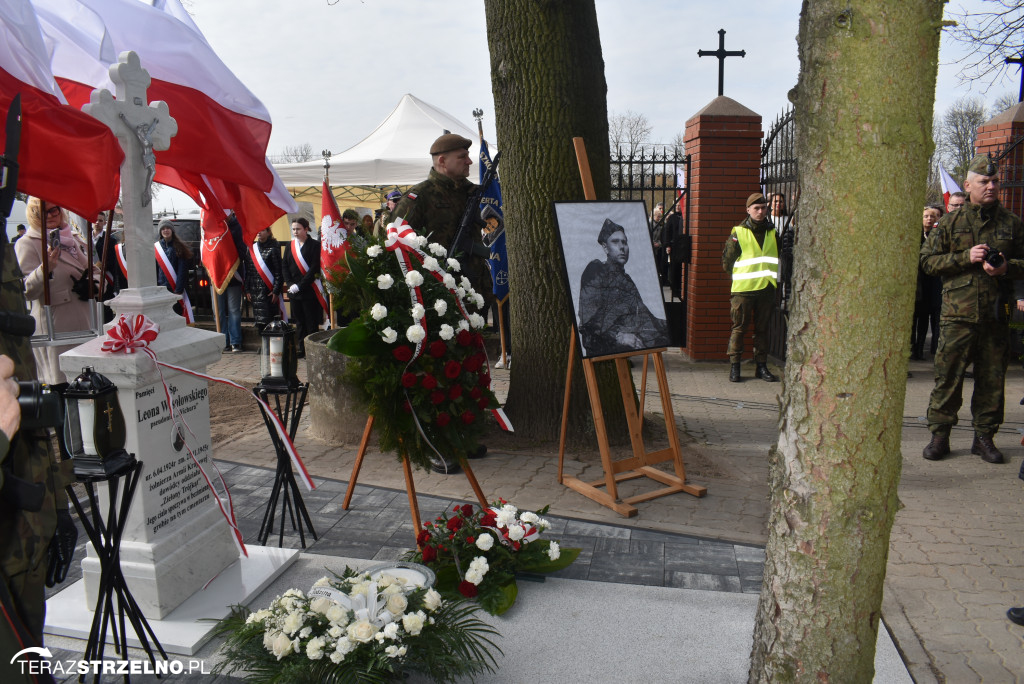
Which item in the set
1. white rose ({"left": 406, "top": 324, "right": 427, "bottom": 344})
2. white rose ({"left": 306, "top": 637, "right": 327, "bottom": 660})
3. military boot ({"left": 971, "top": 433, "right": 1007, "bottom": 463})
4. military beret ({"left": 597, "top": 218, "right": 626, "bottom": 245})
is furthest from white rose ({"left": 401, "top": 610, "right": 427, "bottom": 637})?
military boot ({"left": 971, "top": 433, "right": 1007, "bottom": 463})

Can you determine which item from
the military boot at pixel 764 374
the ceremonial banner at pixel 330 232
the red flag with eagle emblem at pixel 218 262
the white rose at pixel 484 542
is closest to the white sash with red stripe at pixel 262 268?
the red flag with eagle emblem at pixel 218 262

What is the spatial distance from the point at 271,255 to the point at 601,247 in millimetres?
7310

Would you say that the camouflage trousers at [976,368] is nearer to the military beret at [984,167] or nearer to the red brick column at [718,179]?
the military beret at [984,167]

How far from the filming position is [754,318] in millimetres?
8516

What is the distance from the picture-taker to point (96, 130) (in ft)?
14.3

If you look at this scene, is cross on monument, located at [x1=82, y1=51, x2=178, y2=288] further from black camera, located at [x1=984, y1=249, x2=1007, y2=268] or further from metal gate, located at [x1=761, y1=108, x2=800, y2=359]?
metal gate, located at [x1=761, y1=108, x2=800, y2=359]

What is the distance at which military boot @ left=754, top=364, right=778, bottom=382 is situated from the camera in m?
8.42

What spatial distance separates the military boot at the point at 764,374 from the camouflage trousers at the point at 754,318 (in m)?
0.07

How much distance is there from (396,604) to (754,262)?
6536mm

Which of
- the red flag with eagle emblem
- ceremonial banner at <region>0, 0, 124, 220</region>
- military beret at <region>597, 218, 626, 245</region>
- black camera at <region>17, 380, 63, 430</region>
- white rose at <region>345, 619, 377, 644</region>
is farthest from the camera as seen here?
the red flag with eagle emblem

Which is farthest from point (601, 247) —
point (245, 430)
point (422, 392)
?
point (245, 430)

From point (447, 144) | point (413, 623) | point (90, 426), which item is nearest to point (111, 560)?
point (90, 426)

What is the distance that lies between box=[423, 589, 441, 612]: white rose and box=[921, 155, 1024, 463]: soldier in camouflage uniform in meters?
4.34

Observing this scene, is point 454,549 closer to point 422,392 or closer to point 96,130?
point 422,392
